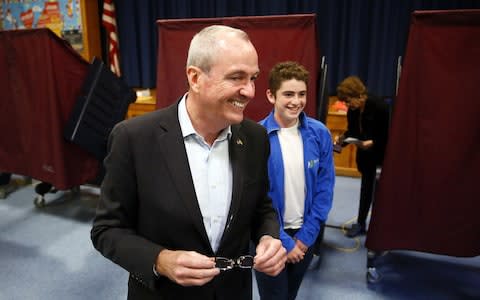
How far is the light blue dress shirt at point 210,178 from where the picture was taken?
0.99m

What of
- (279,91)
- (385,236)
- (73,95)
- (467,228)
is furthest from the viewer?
(73,95)

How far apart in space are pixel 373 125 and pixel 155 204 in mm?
2207

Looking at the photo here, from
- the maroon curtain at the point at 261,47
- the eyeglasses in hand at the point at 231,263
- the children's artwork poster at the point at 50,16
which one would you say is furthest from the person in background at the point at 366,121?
the children's artwork poster at the point at 50,16

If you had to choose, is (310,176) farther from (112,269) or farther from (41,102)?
(41,102)

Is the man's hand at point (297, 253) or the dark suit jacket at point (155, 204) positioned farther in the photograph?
the man's hand at point (297, 253)

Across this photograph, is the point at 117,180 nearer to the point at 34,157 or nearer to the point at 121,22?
the point at 34,157

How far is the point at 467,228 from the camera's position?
2027 millimetres

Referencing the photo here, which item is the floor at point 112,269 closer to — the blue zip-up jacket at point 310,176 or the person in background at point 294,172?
the person in background at point 294,172

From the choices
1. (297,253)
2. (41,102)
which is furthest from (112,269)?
(297,253)

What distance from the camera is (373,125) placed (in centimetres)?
277

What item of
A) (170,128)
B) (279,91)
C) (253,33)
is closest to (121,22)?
(253,33)

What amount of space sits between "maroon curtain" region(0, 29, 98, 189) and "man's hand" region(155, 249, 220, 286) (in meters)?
2.40

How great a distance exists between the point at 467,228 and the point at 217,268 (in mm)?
1717

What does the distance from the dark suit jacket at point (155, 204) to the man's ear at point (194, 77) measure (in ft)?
0.34
